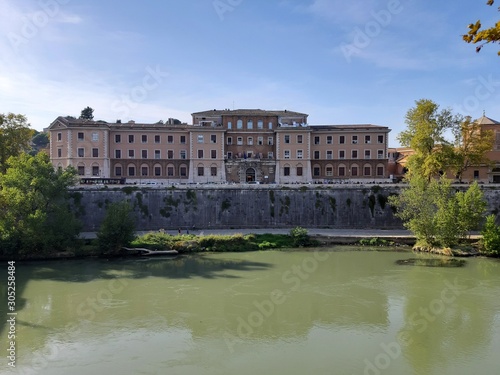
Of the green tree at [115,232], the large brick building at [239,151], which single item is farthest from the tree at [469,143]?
the green tree at [115,232]

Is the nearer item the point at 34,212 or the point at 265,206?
the point at 34,212

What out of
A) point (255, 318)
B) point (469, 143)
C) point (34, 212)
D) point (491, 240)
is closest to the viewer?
point (255, 318)

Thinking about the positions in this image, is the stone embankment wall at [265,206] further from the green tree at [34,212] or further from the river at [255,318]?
the river at [255,318]

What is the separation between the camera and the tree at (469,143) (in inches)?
1559

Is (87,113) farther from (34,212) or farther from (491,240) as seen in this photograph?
(491,240)

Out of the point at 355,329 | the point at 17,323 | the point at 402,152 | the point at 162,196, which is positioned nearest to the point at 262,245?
the point at 162,196

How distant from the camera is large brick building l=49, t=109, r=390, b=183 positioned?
48656 millimetres

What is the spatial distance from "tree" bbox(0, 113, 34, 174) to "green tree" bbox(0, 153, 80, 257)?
28.1ft

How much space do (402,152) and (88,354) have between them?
55.1m

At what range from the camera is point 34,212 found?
2825 centimetres

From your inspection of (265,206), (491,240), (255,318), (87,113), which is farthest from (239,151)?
(87,113)

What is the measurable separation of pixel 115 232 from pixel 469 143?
109 feet

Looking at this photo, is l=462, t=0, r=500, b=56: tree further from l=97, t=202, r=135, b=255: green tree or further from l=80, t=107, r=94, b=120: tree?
l=80, t=107, r=94, b=120: tree

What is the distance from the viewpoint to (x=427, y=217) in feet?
100
